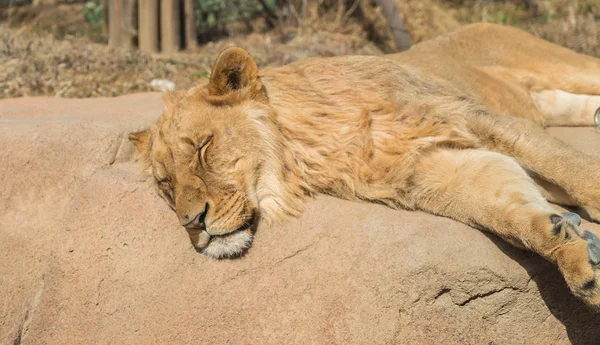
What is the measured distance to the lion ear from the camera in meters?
3.59

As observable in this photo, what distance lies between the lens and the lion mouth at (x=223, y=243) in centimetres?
338

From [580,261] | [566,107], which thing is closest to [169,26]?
[566,107]

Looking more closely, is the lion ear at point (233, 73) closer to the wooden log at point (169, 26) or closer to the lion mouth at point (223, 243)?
the lion mouth at point (223, 243)

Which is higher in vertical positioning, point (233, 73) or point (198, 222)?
point (233, 73)

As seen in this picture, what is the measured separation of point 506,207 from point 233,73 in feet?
4.80

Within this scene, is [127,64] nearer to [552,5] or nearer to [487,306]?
[487,306]

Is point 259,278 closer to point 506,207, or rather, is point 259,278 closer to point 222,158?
point 222,158

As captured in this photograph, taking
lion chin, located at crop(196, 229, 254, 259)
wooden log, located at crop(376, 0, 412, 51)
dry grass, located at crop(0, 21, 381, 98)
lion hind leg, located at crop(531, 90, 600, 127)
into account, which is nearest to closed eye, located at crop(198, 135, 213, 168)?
lion chin, located at crop(196, 229, 254, 259)

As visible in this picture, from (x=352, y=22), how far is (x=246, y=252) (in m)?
6.96

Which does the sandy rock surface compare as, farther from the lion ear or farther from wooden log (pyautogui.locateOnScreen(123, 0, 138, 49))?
wooden log (pyautogui.locateOnScreen(123, 0, 138, 49))

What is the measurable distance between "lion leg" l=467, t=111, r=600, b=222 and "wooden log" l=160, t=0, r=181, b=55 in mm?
5122

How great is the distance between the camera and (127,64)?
7.53 meters

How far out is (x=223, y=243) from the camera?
133 inches

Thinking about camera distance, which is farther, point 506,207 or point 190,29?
point 190,29
